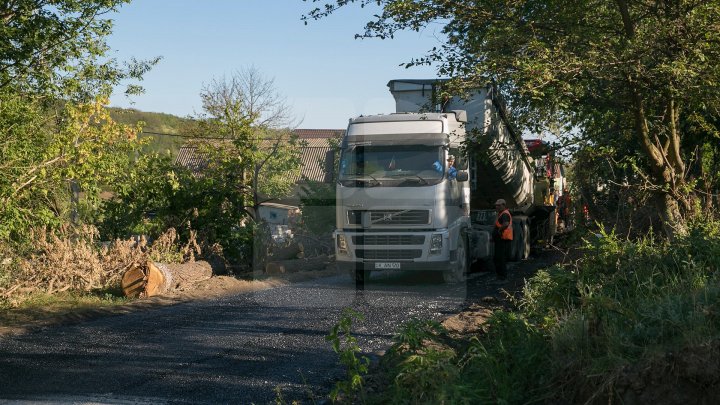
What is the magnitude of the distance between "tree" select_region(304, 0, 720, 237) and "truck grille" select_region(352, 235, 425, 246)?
346cm

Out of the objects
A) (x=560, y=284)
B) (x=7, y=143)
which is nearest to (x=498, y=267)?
(x=560, y=284)

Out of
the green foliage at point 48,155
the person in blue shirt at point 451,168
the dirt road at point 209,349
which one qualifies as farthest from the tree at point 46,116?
the person in blue shirt at point 451,168

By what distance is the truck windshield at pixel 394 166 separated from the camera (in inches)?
676

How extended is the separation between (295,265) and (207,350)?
40.1 ft

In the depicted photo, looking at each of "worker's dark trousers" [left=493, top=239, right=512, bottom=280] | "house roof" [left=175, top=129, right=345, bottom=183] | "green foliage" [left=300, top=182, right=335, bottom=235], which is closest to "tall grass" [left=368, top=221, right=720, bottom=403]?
"worker's dark trousers" [left=493, top=239, right=512, bottom=280]

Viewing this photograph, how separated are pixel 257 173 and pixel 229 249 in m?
2.77

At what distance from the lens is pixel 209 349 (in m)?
10.5

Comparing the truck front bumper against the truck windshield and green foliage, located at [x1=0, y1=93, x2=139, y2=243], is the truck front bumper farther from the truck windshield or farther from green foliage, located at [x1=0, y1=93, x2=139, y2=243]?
green foliage, located at [x1=0, y1=93, x2=139, y2=243]

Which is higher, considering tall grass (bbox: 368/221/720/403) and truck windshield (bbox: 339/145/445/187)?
truck windshield (bbox: 339/145/445/187)

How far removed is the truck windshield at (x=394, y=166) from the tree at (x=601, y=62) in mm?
2337

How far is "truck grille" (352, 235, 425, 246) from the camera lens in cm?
1747

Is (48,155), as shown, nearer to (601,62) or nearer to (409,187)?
(409,187)

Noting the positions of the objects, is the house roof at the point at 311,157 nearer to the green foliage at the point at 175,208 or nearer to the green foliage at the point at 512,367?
the green foliage at the point at 175,208

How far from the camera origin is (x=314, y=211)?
88.1 feet
